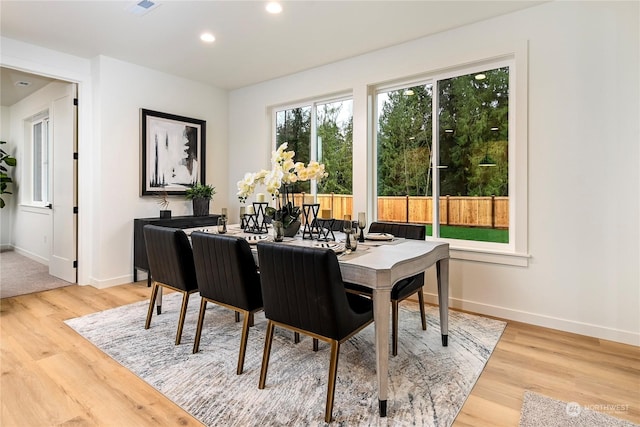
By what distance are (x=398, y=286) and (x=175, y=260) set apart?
63.5 inches

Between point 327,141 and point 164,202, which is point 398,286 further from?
point 164,202

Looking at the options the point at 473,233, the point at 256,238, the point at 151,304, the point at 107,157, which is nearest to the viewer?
the point at 256,238

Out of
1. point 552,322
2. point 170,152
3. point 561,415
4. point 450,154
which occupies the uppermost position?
point 170,152

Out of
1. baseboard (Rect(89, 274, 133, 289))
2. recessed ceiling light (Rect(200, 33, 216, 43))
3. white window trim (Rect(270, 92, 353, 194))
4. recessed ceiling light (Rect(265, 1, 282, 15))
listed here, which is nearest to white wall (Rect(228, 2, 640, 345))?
white window trim (Rect(270, 92, 353, 194))

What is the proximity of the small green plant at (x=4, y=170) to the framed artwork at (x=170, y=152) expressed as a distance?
3426 mm

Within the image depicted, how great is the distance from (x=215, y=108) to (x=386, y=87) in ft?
8.77

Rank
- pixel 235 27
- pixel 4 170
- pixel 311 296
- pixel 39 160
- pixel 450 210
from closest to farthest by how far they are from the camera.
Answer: pixel 311 296
pixel 235 27
pixel 450 210
pixel 39 160
pixel 4 170

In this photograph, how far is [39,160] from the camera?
5789 mm

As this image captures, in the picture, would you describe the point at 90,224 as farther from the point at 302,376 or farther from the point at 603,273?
the point at 603,273

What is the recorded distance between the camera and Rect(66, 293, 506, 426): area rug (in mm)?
1812

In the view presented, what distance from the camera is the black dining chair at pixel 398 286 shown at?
245 cm

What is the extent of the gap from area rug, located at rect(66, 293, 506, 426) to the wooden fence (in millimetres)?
913

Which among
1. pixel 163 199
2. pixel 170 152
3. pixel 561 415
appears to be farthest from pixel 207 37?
pixel 561 415

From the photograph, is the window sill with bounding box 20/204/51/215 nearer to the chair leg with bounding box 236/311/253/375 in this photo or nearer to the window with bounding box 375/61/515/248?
the chair leg with bounding box 236/311/253/375
